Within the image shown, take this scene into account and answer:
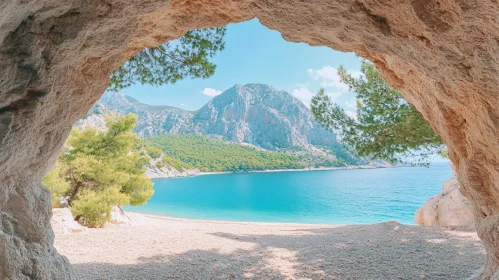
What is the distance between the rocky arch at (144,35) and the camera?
1.81 metres

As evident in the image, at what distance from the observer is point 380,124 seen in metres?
7.41

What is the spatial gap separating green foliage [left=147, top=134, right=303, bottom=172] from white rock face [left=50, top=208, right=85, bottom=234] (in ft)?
209

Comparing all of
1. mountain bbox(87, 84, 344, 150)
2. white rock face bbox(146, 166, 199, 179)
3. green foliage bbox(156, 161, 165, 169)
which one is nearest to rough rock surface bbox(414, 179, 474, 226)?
green foliage bbox(156, 161, 165, 169)

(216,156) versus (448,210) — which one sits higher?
(216,156)

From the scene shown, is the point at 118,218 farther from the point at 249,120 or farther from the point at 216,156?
the point at 249,120

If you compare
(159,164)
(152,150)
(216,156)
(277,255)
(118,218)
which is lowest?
(118,218)

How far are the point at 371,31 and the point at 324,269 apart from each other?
346 cm

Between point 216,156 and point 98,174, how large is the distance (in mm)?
72930

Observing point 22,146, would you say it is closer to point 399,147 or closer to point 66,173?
point 399,147

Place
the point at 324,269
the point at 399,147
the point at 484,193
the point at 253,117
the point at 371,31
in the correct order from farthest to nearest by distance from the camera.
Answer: the point at 253,117
the point at 399,147
the point at 324,269
the point at 484,193
the point at 371,31

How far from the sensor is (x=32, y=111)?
193 cm

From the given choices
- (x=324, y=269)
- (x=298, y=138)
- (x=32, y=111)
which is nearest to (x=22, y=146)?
(x=32, y=111)

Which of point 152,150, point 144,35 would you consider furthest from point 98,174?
point 152,150

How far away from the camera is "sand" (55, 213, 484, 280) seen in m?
3.87
